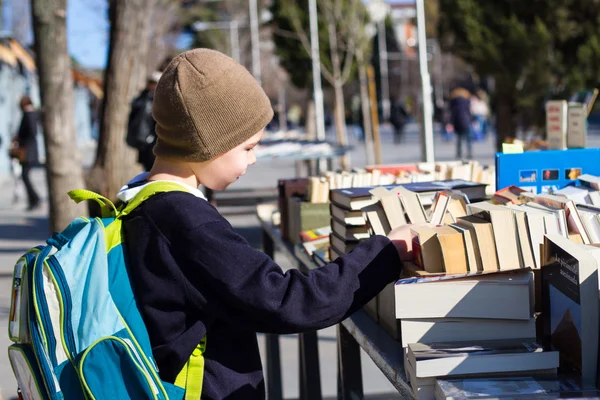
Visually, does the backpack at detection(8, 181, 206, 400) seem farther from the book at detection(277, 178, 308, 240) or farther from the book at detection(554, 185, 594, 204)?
the book at detection(277, 178, 308, 240)

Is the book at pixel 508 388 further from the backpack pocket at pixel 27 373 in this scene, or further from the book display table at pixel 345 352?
the backpack pocket at pixel 27 373

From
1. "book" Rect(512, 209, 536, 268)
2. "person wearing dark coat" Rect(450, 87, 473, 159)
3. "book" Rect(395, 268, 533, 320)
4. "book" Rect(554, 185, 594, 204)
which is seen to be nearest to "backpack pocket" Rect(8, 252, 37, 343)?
"book" Rect(395, 268, 533, 320)

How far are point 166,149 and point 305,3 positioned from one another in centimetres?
2071

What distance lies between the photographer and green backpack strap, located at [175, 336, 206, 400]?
1922 mm

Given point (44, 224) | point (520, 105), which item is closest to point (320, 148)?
point (44, 224)

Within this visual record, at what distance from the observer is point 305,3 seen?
72.8ft

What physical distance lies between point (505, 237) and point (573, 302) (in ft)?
0.91

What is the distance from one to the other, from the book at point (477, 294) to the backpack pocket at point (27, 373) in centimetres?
78

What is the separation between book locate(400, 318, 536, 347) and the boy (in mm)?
149

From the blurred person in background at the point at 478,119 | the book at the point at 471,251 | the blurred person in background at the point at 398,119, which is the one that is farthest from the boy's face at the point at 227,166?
the blurred person in background at the point at 398,119

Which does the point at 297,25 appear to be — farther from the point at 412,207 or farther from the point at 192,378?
the point at 192,378

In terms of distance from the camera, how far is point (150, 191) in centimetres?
198

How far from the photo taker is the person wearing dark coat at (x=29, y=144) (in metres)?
14.8

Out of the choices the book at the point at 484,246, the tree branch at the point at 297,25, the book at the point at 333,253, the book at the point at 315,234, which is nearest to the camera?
the book at the point at 484,246
